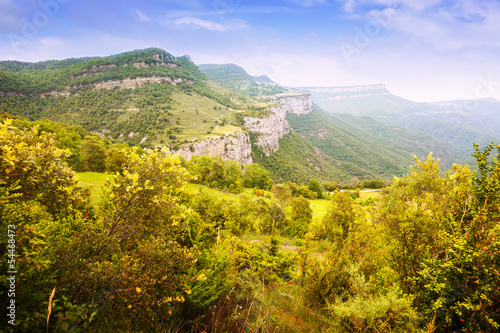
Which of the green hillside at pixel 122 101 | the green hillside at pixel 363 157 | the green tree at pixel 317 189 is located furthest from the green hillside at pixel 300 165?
the green tree at pixel 317 189

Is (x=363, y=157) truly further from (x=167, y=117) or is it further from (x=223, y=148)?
(x=167, y=117)

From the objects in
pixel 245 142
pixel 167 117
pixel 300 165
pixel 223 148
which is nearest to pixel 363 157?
pixel 300 165

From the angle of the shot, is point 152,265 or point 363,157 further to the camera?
point 363,157

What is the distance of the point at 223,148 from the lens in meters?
82.2

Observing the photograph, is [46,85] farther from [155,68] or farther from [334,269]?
[334,269]

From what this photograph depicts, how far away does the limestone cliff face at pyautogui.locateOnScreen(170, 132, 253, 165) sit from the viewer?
2815 inches

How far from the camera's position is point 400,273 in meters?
8.18

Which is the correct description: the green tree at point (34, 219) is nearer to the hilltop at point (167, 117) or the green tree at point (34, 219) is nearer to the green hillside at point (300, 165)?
the hilltop at point (167, 117)

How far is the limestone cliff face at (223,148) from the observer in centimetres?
7150

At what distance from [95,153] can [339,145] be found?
7361 inches

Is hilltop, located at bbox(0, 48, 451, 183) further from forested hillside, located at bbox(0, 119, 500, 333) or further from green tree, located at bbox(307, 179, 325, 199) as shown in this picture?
forested hillside, located at bbox(0, 119, 500, 333)

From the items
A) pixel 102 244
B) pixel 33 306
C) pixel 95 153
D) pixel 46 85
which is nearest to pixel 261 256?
pixel 102 244

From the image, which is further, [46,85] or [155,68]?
[155,68]

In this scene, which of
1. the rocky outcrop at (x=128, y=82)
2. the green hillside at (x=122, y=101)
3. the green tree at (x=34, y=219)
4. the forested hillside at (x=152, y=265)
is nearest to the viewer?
the green tree at (x=34, y=219)
